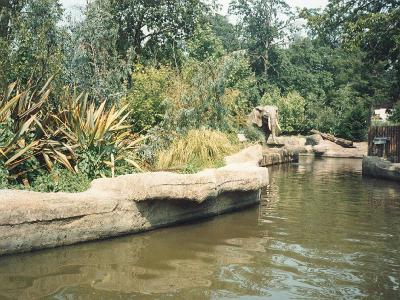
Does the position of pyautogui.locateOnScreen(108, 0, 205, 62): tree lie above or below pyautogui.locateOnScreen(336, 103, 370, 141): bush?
above

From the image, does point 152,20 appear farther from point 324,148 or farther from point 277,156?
point 324,148

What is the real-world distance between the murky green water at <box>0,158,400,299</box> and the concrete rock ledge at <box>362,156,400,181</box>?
632cm

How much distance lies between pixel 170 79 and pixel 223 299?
32.4 feet

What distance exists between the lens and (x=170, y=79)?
45.5 feet

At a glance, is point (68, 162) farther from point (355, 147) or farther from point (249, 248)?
point (355, 147)

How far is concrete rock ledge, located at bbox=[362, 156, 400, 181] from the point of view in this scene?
14.9 m

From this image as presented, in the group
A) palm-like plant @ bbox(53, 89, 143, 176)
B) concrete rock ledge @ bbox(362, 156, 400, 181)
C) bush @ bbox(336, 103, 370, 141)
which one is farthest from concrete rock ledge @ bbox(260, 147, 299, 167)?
palm-like plant @ bbox(53, 89, 143, 176)

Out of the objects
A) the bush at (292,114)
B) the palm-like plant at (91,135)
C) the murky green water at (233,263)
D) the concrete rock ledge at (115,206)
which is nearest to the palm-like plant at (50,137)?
the palm-like plant at (91,135)

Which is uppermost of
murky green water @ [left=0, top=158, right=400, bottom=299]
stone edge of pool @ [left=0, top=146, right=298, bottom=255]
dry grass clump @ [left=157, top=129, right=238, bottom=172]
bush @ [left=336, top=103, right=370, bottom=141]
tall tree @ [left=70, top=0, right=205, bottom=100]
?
tall tree @ [left=70, top=0, right=205, bottom=100]

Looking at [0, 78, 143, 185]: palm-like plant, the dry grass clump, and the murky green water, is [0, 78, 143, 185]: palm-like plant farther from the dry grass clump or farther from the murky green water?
the murky green water

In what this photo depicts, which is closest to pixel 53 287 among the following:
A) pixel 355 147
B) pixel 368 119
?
pixel 355 147

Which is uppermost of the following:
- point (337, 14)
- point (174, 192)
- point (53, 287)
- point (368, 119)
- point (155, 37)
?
point (337, 14)

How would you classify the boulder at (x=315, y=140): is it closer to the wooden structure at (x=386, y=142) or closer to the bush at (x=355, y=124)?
the bush at (x=355, y=124)

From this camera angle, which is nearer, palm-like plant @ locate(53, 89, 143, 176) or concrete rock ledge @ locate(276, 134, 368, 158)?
palm-like plant @ locate(53, 89, 143, 176)
